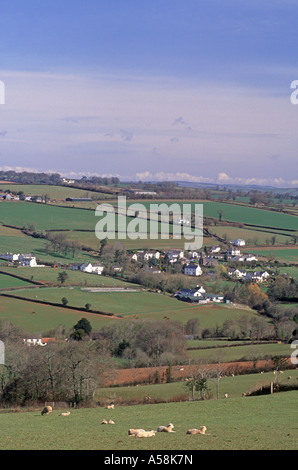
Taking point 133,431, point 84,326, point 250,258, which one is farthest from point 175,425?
point 250,258

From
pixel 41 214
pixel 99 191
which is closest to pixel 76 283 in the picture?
pixel 41 214

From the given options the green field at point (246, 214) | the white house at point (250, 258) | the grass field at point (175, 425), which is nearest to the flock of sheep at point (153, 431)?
the grass field at point (175, 425)

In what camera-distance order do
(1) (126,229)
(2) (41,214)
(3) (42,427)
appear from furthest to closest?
(2) (41,214) < (1) (126,229) < (3) (42,427)

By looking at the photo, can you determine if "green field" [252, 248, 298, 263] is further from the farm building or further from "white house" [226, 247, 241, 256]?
the farm building

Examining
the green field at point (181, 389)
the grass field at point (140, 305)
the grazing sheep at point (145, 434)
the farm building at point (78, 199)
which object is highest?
the farm building at point (78, 199)

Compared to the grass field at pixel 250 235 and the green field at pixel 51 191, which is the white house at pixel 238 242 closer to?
the grass field at pixel 250 235
